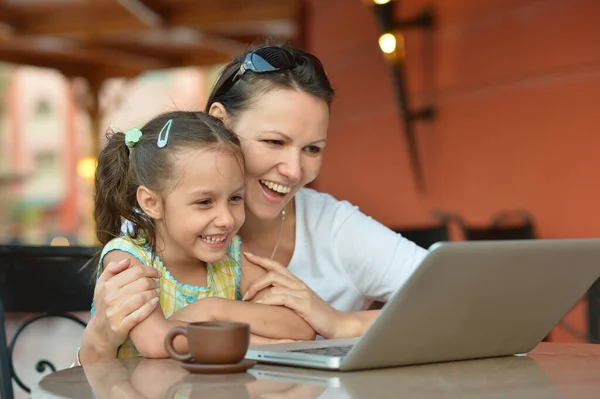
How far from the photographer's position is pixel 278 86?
2.02 metres

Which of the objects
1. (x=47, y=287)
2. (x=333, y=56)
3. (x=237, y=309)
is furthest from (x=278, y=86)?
(x=333, y=56)

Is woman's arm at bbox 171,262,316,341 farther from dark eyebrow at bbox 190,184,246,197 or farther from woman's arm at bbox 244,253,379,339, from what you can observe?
dark eyebrow at bbox 190,184,246,197

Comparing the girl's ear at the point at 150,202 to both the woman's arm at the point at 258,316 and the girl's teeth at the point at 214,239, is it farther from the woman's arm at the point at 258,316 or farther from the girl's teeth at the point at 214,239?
the woman's arm at the point at 258,316

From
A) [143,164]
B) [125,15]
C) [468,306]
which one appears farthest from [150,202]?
[125,15]

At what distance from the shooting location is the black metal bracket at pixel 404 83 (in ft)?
18.2

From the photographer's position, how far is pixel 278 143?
200 cm

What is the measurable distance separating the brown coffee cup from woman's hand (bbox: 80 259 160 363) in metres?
0.34

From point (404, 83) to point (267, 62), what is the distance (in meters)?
3.69

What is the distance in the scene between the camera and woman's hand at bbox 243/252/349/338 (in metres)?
1.74

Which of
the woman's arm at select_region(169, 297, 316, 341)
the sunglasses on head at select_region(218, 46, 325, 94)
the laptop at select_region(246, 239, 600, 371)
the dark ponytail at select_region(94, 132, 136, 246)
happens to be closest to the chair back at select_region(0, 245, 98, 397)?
the dark ponytail at select_region(94, 132, 136, 246)

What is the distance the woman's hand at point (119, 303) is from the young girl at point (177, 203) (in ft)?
0.51

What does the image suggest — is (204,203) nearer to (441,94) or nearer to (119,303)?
(119,303)

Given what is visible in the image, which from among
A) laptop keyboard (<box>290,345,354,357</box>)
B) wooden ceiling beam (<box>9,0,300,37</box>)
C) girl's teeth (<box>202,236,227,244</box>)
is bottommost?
laptop keyboard (<box>290,345,354,357</box>)

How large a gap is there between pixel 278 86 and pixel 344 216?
1.21 ft
